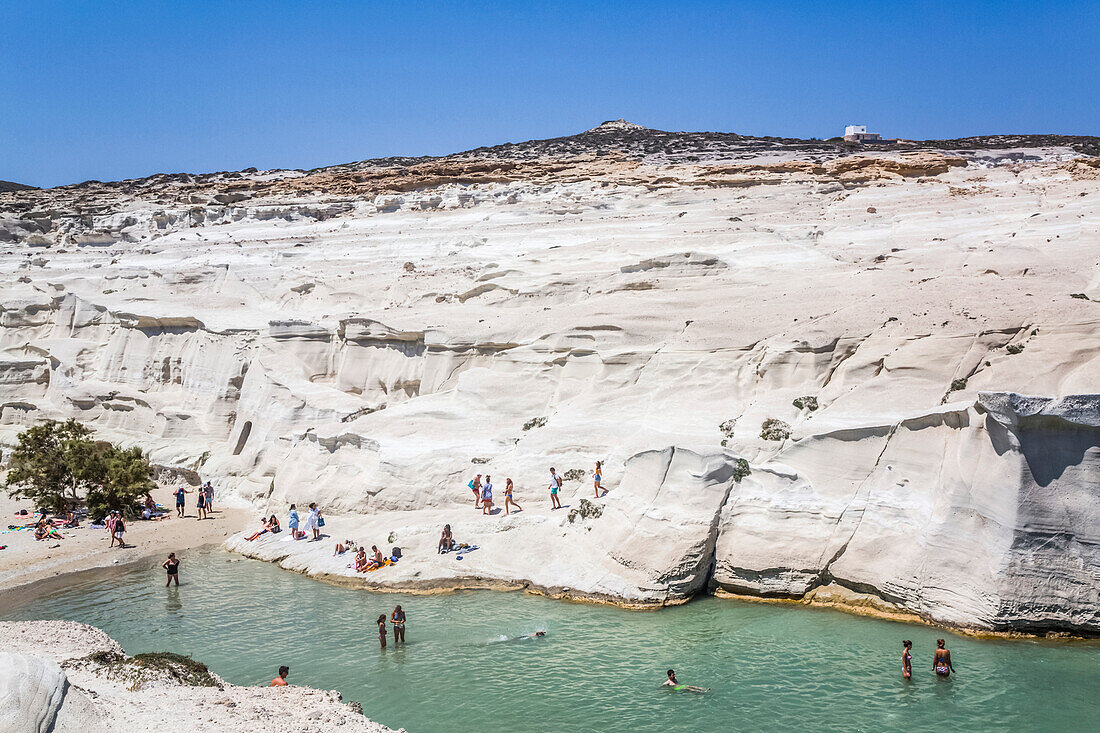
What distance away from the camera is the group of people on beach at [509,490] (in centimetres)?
1950

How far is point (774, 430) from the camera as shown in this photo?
59.3 feet

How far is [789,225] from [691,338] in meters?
15.5

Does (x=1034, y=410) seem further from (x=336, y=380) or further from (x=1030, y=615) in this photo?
(x=336, y=380)

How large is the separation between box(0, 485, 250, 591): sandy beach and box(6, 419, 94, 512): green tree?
936 mm

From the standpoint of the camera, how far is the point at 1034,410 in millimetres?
14156

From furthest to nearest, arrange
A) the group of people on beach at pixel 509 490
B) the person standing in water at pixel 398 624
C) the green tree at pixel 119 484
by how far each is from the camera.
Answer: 1. the green tree at pixel 119 484
2. the group of people on beach at pixel 509 490
3. the person standing in water at pixel 398 624

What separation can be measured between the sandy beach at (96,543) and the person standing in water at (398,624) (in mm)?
10273

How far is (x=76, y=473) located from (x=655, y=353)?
60.5 ft

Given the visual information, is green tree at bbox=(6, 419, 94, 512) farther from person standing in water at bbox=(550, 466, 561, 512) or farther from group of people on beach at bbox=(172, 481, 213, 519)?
person standing in water at bbox=(550, 466, 561, 512)

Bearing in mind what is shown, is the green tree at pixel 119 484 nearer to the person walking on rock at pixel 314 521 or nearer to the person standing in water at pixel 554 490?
the person walking on rock at pixel 314 521

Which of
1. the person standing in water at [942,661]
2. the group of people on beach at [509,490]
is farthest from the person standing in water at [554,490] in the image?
the person standing in water at [942,661]

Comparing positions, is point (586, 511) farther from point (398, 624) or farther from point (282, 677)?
point (282, 677)

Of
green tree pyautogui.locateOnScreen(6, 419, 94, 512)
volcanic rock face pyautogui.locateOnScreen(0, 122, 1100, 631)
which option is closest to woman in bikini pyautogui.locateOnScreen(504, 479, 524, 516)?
volcanic rock face pyautogui.locateOnScreen(0, 122, 1100, 631)

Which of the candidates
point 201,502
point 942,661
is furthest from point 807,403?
point 201,502
